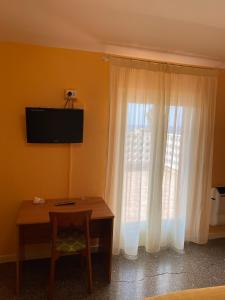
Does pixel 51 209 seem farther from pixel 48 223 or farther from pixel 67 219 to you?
pixel 67 219

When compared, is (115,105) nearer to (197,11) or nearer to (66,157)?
(66,157)

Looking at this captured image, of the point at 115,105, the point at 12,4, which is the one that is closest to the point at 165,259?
the point at 115,105

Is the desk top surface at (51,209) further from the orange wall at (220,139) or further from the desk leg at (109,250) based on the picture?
the orange wall at (220,139)

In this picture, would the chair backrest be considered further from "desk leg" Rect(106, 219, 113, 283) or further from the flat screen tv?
the flat screen tv

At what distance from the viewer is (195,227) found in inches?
128

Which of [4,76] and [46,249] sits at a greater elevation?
[4,76]

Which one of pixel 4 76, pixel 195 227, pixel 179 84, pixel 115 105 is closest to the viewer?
pixel 4 76

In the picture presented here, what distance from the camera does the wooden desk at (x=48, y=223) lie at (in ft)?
7.48

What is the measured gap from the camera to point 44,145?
8.68 ft

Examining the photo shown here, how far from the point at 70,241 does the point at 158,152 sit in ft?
4.64

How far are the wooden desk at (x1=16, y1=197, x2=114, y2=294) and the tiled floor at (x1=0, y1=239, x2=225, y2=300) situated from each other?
144mm

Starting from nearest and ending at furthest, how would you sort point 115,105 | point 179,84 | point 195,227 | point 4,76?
point 4,76
point 115,105
point 179,84
point 195,227

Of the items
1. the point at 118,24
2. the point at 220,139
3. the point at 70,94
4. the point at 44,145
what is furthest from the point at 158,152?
the point at 118,24

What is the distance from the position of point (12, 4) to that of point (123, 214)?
2.36 m
